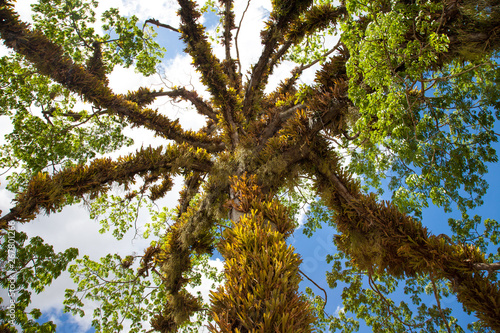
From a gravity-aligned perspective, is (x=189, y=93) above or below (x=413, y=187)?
above

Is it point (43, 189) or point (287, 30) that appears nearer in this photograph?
point (43, 189)

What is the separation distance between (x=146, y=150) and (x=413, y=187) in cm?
563

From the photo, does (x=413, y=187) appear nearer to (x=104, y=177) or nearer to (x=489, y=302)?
(x=489, y=302)

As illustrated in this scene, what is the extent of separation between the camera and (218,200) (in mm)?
4258

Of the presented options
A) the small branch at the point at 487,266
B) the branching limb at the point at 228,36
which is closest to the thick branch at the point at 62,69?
the branching limb at the point at 228,36

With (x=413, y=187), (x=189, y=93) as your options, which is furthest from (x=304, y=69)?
(x=413, y=187)

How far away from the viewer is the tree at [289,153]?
7.86ft

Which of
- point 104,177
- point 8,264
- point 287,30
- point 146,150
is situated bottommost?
point 8,264

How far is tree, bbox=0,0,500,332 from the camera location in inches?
94.3

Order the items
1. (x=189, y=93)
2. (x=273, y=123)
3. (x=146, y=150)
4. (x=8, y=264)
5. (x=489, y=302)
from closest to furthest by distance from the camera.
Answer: (x=489, y=302) → (x=8, y=264) → (x=146, y=150) → (x=273, y=123) → (x=189, y=93)

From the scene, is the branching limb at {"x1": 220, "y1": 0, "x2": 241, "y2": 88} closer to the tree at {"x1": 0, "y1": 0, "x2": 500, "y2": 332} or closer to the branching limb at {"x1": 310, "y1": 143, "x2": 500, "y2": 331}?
the tree at {"x1": 0, "y1": 0, "x2": 500, "y2": 332}

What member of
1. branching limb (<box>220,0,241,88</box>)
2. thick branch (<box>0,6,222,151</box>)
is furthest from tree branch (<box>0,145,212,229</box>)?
branching limb (<box>220,0,241,88</box>)

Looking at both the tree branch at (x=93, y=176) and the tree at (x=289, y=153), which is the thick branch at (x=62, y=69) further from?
the tree branch at (x=93, y=176)

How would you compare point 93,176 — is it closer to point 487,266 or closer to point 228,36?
point 487,266
